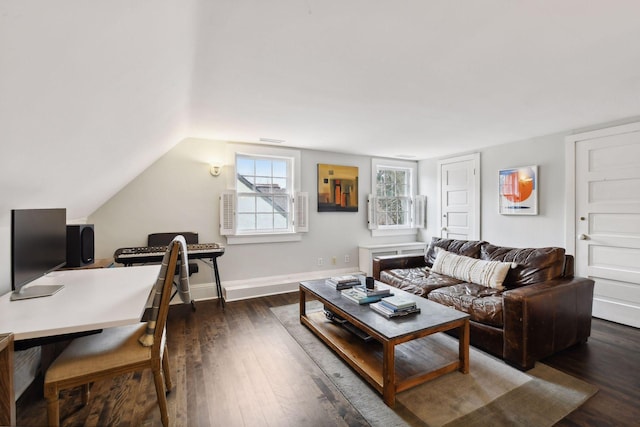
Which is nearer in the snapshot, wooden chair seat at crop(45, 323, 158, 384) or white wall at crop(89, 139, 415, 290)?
wooden chair seat at crop(45, 323, 158, 384)

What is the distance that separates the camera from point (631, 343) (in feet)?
8.44

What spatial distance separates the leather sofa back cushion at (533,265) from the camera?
2604mm

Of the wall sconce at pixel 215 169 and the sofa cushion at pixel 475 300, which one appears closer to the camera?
Answer: the sofa cushion at pixel 475 300

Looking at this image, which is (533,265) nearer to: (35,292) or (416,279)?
(416,279)

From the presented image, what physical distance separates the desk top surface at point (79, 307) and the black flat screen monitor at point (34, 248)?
9 cm

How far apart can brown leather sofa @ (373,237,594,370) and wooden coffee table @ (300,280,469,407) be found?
376 mm

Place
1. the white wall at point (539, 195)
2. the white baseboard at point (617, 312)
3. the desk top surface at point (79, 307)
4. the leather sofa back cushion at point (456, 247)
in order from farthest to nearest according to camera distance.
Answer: the white wall at point (539, 195) < the leather sofa back cushion at point (456, 247) < the white baseboard at point (617, 312) < the desk top surface at point (79, 307)

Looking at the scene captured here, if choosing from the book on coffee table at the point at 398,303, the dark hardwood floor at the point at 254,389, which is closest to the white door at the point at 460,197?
the dark hardwood floor at the point at 254,389

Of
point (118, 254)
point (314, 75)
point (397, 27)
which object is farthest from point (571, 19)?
point (118, 254)

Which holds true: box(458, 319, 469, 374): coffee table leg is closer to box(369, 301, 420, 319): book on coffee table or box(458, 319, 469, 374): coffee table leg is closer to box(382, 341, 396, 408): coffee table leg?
box(369, 301, 420, 319): book on coffee table

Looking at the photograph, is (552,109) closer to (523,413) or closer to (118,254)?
(523,413)

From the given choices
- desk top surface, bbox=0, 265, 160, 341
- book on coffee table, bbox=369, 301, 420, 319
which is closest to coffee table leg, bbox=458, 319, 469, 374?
book on coffee table, bbox=369, 301, 420, 319

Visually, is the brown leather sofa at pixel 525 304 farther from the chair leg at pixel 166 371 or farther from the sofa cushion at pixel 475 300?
the chair leg at pixel 166 371

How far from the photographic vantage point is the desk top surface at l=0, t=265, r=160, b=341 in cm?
118
